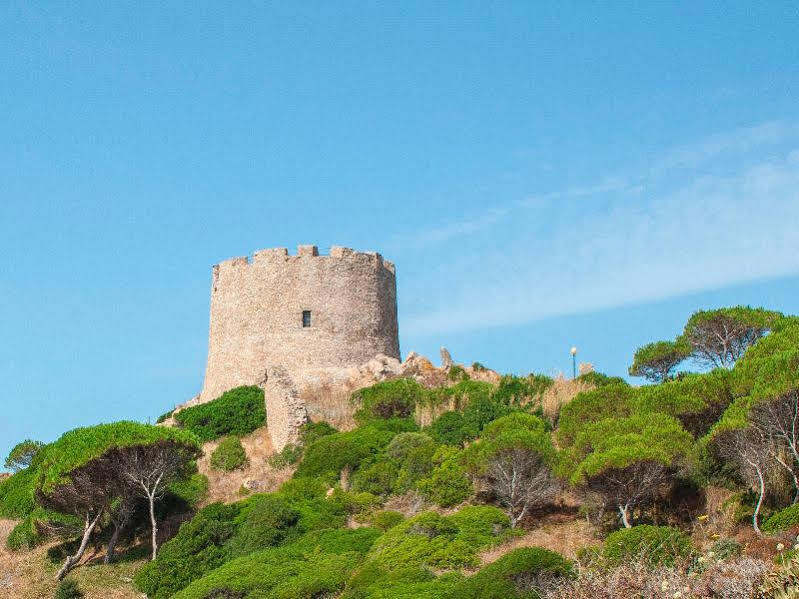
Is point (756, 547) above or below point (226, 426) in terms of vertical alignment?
below

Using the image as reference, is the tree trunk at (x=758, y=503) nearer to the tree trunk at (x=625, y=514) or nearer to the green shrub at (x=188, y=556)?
the tree trunk at (x=625, y=514)

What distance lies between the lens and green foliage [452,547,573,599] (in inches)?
540

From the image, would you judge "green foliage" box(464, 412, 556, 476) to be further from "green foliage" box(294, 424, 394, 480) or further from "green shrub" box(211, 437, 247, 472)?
"green shrub" box(211, 437, 247, 472)

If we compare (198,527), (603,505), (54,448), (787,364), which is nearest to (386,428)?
(198,527)

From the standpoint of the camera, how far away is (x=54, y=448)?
2341 centimetres

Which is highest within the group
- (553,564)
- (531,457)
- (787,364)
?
(787,364)

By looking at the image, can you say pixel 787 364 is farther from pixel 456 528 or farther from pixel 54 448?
pixel 54 448

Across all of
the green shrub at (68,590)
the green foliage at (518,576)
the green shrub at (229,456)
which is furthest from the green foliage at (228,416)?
the green foliage at (518,576)

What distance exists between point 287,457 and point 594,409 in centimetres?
929

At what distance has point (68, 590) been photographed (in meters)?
20.0

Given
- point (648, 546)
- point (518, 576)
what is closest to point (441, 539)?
point (518, 576)

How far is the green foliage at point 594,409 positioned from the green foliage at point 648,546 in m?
5.12

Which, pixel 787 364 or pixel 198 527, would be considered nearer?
pixel 787 364

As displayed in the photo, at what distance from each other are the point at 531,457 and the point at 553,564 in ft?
14.4
